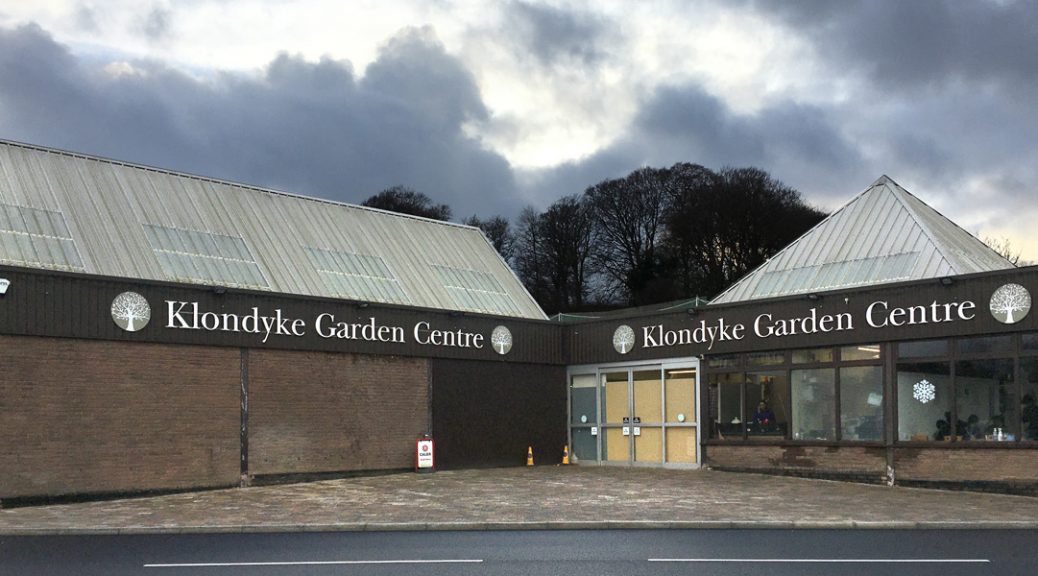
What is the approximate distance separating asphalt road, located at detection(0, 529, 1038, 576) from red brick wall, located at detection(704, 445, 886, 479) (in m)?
7.94

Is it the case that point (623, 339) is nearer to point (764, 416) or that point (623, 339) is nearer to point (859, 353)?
point (764, 416)

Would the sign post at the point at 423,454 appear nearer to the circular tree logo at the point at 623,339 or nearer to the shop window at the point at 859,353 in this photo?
the circular tree logo at the point at 623,339

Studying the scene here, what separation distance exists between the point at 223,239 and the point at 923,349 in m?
16.0

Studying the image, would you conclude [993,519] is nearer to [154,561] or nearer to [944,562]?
[944,562]

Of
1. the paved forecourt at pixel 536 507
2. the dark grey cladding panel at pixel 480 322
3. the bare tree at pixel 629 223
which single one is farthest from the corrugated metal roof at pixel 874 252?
the bare tree at pixel 629 223

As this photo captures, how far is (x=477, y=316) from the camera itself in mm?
27609

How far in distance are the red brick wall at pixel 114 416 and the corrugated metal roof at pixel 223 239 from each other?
1973mm

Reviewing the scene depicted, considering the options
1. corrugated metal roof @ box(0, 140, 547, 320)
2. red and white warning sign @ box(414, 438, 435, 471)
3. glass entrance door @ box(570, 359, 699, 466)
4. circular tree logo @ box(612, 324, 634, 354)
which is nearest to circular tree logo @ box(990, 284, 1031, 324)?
glass entrance door @ box(570, 359, 699, 466)

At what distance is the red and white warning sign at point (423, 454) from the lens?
84.2 feet

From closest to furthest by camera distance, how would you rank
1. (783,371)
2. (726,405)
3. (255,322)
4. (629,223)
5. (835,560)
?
(835,560) → (255,322) → (783,371) → (726,405) → (629,223)

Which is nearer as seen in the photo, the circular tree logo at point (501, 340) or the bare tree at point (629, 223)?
the circular tree logo at point (501, 340)

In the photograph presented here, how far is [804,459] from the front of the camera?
2408 centimetres

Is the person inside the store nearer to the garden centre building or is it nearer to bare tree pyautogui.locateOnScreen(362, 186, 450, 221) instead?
the garden centre building

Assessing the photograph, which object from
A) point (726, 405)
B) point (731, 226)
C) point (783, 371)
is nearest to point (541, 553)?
point (783, 371)
